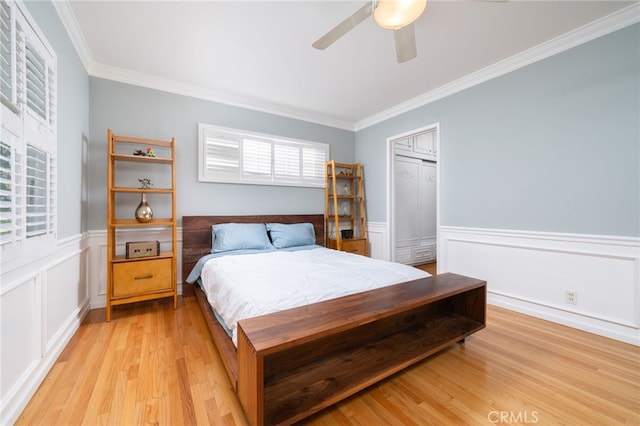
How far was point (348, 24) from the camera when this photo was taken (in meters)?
1.63

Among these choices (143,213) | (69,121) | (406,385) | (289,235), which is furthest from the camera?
(289,235)

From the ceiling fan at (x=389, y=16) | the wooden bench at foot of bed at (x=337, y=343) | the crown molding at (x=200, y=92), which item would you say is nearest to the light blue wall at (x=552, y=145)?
the wooden bench at foot of bed at (x=337, y=343)

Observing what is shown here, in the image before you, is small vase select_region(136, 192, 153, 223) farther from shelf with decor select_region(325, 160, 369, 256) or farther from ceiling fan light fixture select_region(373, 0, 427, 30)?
ceiling fan light fixture select_region(373, 0, 427, 30)

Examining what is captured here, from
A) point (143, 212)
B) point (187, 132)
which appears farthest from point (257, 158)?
point (143, 212)

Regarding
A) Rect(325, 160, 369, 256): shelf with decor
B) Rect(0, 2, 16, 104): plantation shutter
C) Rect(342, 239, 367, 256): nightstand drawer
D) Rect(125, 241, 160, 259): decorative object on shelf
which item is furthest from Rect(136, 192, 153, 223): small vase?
Rect(342, 239, 367, 256): nightstand drawer

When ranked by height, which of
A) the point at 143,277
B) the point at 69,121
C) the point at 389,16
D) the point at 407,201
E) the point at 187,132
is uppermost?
the point at 389,16

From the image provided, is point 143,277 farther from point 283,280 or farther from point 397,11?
point 397,11

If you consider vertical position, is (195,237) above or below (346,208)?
below

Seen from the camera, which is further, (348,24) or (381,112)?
(381,112)

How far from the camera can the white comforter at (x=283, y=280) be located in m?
1.50

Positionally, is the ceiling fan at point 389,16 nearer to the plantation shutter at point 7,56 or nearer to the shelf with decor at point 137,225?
the plantation shutter at point 7,56

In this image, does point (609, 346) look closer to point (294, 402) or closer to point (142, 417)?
point (294, 402)

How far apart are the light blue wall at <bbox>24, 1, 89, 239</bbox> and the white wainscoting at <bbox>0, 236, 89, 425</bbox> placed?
0.95ft

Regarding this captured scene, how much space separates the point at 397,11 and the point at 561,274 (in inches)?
102
